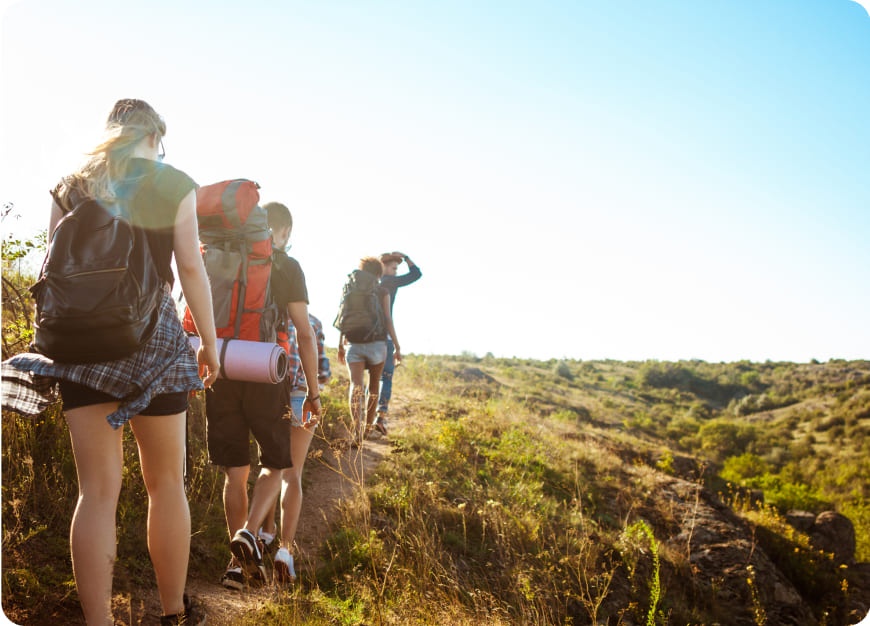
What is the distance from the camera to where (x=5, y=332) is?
Result: 4.34m

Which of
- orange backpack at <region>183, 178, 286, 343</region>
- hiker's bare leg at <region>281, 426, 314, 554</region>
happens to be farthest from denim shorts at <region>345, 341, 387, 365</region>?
orange backpack at <region>183, 178, 286, 343</region>

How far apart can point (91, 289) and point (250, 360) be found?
41.4 inches

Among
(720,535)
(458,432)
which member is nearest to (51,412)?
(458,432)

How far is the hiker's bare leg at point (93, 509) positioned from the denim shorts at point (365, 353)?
184 inches

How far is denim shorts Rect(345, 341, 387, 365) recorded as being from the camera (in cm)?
681

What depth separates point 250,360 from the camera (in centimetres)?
297

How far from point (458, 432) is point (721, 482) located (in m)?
6.66

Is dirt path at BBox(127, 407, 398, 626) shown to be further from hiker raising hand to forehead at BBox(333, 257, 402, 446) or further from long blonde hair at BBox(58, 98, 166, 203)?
long blonde hair at BBox(58, 98, 166, 203)

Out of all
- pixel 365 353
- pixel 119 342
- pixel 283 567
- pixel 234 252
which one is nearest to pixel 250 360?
pixel 234 252

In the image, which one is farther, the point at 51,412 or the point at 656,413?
the point at 656,413

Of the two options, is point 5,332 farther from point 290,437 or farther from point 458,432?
point 458,432

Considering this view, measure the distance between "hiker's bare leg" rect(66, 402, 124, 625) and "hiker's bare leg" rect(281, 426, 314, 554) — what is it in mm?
1457

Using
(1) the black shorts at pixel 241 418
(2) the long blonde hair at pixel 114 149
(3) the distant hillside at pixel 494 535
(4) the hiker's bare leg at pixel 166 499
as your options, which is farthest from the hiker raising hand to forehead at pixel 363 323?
(2) the long blonde hair at pixel 114 149

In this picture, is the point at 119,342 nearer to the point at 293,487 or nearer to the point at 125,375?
the point at 125,375
